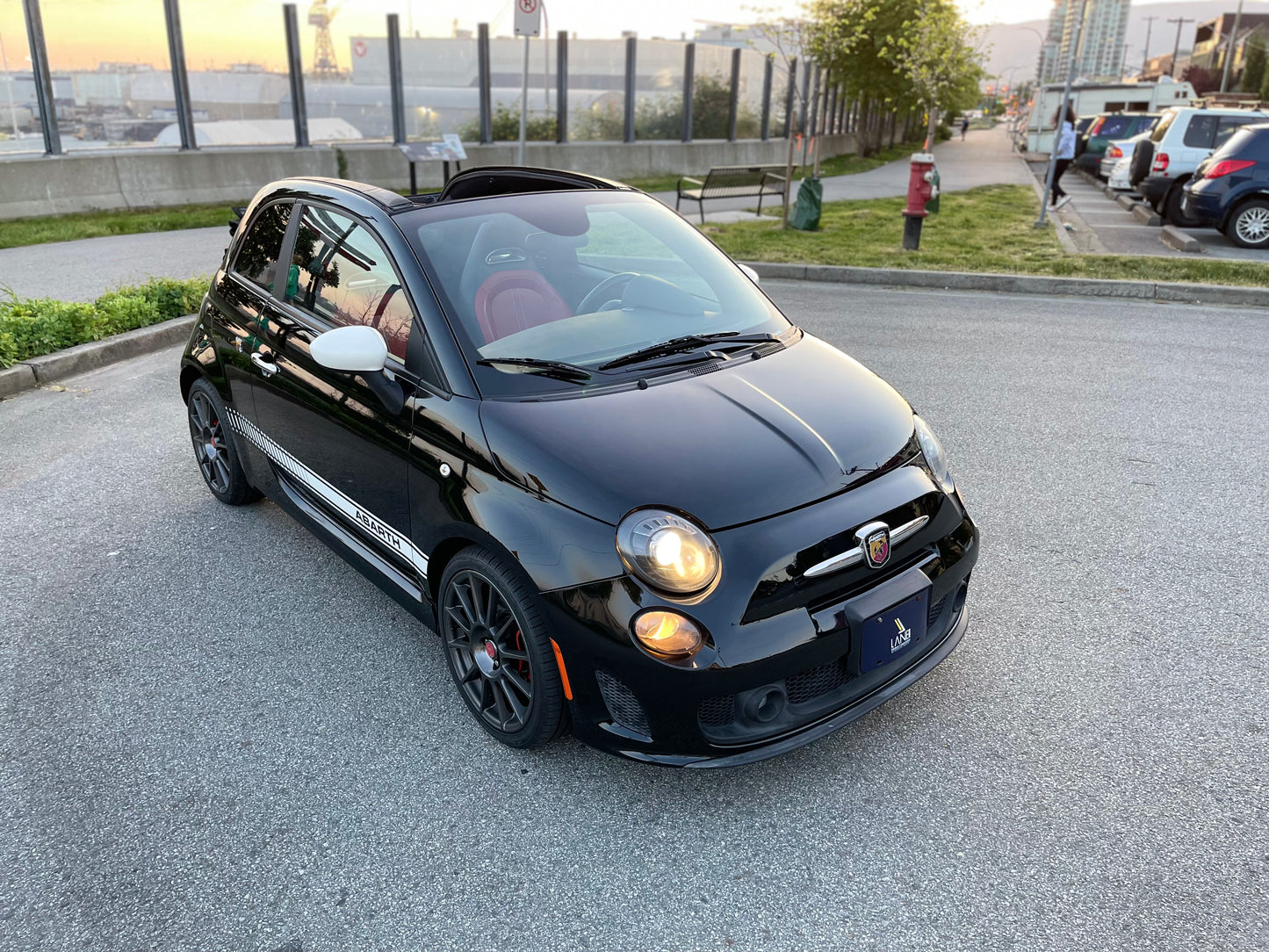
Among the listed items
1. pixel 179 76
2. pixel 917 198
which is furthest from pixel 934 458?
pixel 179 76

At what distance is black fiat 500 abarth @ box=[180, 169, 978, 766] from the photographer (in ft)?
8.51

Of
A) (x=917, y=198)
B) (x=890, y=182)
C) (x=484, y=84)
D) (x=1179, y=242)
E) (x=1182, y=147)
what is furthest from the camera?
(x=890, y=182)

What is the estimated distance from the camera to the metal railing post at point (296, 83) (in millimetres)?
17594

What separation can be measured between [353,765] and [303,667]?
66cm

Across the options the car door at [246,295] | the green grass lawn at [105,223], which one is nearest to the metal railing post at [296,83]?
the green grass lawn at [105,223]

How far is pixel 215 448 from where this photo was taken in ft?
15.8

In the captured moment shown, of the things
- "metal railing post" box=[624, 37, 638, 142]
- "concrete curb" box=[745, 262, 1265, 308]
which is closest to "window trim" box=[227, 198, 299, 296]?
"concrete curb" box=[745, 262, 1265, 308]

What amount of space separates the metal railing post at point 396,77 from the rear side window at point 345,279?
16728mm

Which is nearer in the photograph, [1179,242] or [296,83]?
[1179,242]

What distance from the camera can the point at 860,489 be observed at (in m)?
2.87

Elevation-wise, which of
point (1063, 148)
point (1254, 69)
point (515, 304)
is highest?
point (1254, 69)

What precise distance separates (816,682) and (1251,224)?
14.3 m

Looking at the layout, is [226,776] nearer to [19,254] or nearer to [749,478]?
[749,478]

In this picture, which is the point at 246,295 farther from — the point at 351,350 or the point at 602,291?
the point at 602,291
